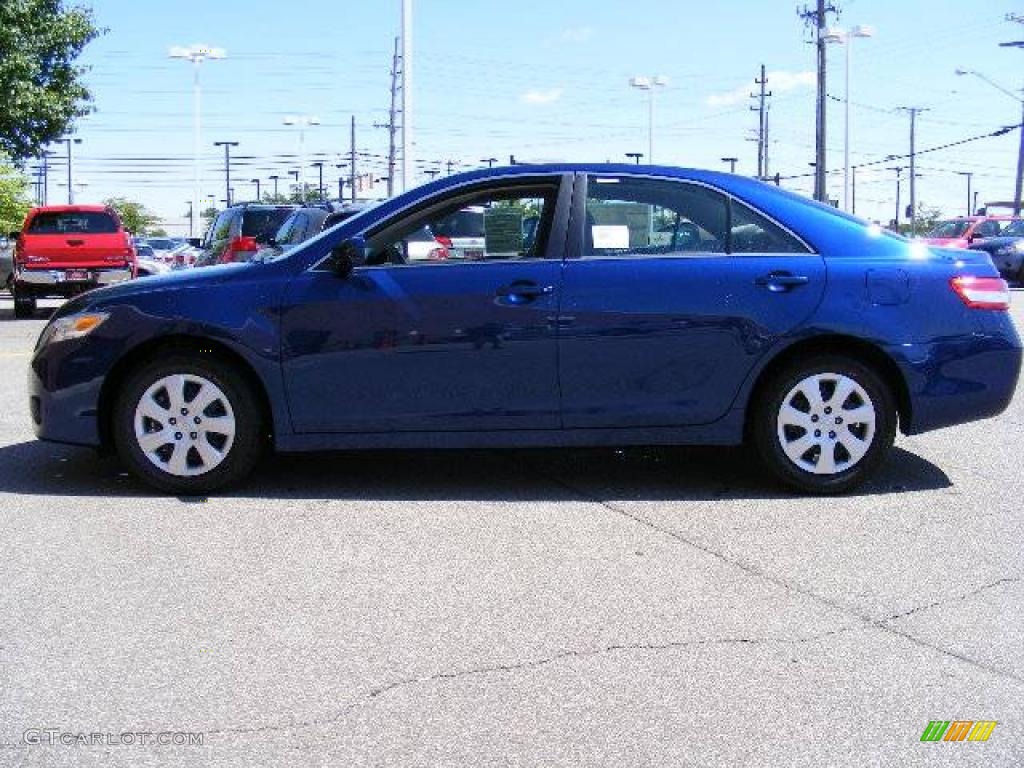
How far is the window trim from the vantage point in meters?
5.89

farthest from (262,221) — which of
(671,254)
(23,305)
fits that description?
(671,254)

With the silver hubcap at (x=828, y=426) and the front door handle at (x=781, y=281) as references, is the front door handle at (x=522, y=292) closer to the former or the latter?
the front door handle at (x=781, y=281)

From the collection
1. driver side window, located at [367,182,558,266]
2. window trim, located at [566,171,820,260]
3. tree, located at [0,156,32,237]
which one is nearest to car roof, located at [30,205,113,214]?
driver side window, located at [367,182,558,266]

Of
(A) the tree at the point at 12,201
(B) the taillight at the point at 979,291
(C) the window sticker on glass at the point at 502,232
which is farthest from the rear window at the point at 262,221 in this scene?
(A) the tree at the point at 12,201

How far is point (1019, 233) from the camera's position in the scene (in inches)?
1228

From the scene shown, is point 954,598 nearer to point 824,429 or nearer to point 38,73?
point 824,429

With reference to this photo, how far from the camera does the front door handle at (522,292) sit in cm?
576

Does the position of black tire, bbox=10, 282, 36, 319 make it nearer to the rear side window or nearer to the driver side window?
the driver side window

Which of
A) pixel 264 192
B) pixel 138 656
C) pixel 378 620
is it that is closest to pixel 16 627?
pixel 138 656

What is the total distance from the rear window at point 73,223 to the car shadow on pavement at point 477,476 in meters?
13.7

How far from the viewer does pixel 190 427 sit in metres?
5.87

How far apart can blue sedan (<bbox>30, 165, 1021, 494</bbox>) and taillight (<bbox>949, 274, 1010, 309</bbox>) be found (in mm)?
18

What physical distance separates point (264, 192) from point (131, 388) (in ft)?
433

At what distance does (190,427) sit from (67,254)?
48.9 ft
